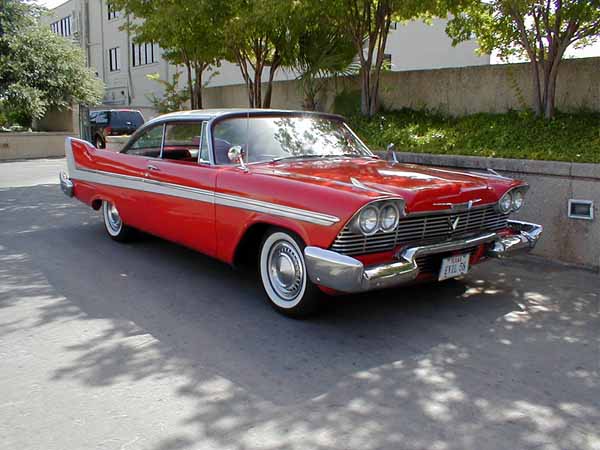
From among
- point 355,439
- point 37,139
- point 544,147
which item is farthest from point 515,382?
point 37,139

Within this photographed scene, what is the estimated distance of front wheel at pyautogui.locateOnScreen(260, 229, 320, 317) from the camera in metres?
4.38

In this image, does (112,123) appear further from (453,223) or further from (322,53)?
(453,223)

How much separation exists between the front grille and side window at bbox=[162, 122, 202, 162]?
6.75 feet

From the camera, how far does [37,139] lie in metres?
23.0

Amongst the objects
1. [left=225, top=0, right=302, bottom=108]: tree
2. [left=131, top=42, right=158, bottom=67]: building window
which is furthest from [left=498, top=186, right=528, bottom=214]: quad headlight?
[left=131, top=42, right=158, bottom=67]: building window

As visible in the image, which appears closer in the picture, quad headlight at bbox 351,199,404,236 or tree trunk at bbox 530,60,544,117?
quad headlight at bbox 351,199,404,236

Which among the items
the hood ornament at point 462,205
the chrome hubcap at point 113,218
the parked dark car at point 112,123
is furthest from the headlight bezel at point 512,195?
the parked dark car at point 112,123

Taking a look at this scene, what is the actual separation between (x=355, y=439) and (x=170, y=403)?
102 cm

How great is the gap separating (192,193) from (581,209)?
4061 millimetres

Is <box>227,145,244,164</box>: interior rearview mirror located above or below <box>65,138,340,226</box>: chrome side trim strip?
above

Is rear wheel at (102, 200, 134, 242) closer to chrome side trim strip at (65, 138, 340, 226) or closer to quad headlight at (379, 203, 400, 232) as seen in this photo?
chrome side trim strip at (65, 138, 340, 226)

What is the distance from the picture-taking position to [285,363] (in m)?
3.75

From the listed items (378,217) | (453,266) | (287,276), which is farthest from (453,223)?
(287,276)

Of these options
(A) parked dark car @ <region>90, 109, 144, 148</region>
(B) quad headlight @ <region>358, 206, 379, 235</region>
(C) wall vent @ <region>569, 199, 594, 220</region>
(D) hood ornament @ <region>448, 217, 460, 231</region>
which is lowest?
(C) wall vent @ <region>569, 199, 594, 220</region>
